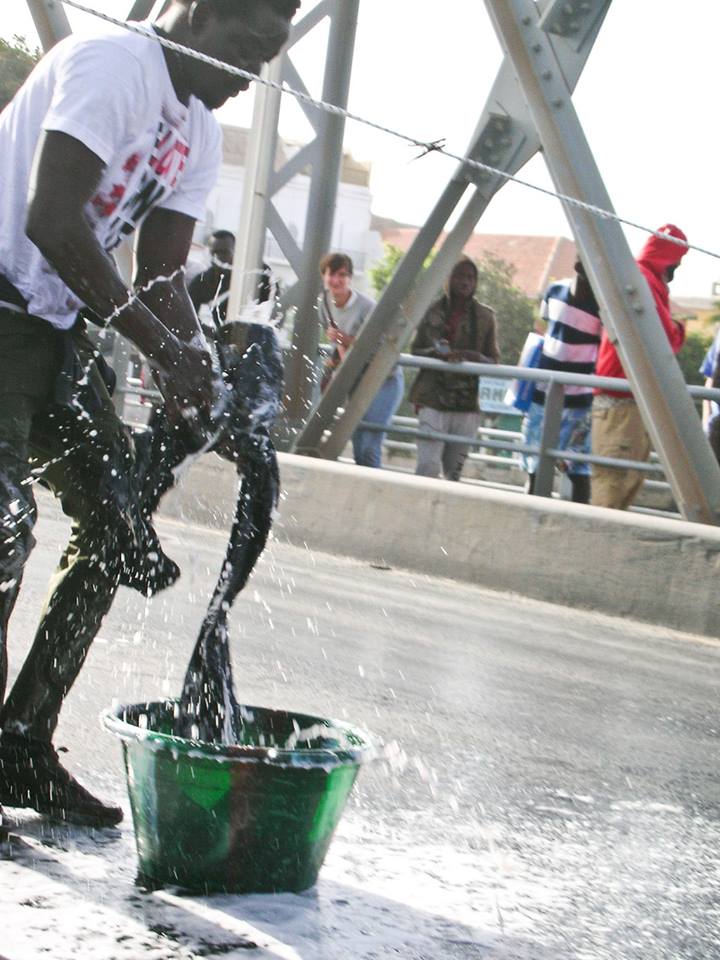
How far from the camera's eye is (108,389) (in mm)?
3725

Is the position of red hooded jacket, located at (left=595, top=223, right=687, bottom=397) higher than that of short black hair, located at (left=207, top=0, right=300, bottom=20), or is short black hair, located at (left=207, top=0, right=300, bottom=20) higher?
red hooded jacket, located at (left=595, top=223, right=687, bottom=397)

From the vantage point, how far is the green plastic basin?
3016mm

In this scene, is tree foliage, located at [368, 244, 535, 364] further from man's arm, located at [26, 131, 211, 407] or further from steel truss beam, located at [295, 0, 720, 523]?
man's arm, located at [26, 131, 211, 407]

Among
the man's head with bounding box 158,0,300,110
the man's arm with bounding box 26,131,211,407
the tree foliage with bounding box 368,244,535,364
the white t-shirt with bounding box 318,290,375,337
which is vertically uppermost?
the tree foliage with bounding box 368,244,535,364

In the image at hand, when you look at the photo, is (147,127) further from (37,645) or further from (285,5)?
(37,645)

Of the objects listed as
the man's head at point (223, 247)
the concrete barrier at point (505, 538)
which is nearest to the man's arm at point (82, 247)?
the concrete barrier at point (505, 538)

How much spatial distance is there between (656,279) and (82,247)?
6.57m

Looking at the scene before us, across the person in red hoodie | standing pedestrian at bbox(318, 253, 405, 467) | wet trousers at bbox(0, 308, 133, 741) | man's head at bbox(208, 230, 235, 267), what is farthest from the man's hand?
man's head at bbox(208, 230, 235, 267)

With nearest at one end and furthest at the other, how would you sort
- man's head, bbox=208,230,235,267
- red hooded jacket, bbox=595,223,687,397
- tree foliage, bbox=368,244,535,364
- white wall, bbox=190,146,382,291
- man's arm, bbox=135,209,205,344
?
man's arm, bbox=135,209,205,344 < red hooded jacket, bbox=595,223,687,397 < man's head, bbox=208,230,235,267 < tree foliage, bbox=368,244,535,364 < white wall, bbox=190,146,382,291

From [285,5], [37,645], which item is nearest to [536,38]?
[285,5]

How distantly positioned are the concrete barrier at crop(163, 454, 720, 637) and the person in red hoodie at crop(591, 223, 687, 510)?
0.87 meters

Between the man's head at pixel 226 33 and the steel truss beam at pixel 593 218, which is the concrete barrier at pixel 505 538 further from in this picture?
the man's head at pixel 226 33

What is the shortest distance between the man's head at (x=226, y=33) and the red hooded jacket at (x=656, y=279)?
5873 millimetres

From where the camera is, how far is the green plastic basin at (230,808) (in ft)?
9.89
